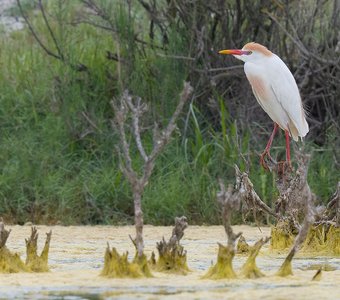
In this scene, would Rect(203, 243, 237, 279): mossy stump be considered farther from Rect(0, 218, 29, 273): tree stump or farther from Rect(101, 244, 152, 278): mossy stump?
Rect(0, 218, 29, 273): tree stump

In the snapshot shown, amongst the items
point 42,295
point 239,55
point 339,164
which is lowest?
point 42,295

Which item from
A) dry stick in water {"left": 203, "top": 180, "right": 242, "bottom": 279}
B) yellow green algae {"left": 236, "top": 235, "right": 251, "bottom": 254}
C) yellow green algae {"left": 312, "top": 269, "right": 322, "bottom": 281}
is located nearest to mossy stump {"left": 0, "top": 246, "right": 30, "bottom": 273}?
dry stick in water {"left": 203, "top": 180, "right": 242, "bottom": 279}

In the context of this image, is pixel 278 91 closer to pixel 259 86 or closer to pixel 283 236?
pixel 259 86

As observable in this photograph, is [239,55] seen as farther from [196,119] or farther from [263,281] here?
[263,281]

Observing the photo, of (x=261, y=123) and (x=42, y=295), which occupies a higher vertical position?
(x=261, y=123)

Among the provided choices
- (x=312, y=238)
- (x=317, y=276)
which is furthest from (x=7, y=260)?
(x=312, y=238)

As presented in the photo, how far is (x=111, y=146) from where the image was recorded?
8.37 m

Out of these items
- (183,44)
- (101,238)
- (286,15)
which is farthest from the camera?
(183,44)

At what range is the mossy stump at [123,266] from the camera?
4.50m

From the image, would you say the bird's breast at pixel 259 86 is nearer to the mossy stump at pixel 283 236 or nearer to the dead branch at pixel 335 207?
the dead branch at pixel 335 207

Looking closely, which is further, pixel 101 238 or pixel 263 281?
pixel 101 238

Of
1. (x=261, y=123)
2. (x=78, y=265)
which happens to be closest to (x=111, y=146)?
(x=261, y=123)

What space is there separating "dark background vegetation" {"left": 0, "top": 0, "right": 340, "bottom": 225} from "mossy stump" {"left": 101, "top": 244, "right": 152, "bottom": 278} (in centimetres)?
312

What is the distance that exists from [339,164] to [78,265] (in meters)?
3.16
